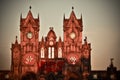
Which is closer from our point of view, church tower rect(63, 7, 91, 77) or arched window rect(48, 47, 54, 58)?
church tower rect(63, 7, 91, 77)

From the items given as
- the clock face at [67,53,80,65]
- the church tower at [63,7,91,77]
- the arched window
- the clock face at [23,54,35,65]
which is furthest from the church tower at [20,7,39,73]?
the clock face at [67,53,80,65]

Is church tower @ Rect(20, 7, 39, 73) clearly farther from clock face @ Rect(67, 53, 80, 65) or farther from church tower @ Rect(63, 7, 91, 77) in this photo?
clock face @ Rect(67, 53, 80, 65)

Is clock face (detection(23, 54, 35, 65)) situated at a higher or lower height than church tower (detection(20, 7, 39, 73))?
lower

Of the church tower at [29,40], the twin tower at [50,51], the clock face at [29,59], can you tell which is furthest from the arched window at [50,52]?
the clock face at [29,59]

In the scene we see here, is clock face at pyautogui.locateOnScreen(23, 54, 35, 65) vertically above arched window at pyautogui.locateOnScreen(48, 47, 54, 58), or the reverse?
arched window at pyautogui.locateOnScreen(48, 47, 54, 58)

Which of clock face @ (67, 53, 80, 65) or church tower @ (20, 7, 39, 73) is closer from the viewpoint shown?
clock face @ (67, 53, 80, 65)

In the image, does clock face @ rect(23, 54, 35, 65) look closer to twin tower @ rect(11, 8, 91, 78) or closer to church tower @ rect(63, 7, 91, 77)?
twin tower @ rect(11, 8, 91, 78)

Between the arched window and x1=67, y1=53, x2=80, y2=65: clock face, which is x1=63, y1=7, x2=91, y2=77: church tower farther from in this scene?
the arched window

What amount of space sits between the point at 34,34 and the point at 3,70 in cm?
452

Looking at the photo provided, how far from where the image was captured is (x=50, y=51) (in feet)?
80.2

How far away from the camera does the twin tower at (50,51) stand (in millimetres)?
23719

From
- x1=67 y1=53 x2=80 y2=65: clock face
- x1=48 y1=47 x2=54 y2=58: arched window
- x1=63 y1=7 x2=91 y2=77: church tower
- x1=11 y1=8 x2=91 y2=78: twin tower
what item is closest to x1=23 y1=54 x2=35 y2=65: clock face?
x1=11 y1=8 x2=91 y2=78: twin tower

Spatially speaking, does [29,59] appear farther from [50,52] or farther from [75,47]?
[75,47]

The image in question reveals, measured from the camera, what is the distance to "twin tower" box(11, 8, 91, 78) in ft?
77.8
